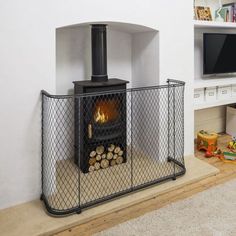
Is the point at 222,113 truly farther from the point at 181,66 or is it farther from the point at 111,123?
the point at 111,123

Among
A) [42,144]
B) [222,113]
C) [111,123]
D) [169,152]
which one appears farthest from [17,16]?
[222,113]

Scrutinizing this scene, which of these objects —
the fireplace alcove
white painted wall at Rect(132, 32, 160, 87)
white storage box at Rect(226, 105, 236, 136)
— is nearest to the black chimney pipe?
the fireplace alcove

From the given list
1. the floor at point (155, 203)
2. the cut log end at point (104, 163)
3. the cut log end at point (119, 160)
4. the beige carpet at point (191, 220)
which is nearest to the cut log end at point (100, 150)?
the cut log end at point (104, 163)

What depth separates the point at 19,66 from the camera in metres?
2.04

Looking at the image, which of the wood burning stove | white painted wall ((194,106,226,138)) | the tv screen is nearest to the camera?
the wood burning stove

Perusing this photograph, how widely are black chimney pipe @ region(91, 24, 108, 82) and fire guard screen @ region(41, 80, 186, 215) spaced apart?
0.19 m

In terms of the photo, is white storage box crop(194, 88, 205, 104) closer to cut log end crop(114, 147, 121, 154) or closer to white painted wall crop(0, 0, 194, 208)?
cut log end crop(114, 147, 121, 154)

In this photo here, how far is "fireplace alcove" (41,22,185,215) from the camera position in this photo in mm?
2342

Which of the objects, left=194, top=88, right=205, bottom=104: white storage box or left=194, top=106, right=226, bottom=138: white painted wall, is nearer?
left=194, top=88, right=205, bottom=104: white storage box

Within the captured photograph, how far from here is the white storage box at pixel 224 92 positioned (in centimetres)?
344

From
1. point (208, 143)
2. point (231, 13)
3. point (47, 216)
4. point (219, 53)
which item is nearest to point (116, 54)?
point (219, 53)

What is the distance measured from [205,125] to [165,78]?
4.30 feet

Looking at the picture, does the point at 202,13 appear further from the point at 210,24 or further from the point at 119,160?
the point at 119,160

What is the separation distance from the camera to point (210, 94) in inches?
132
